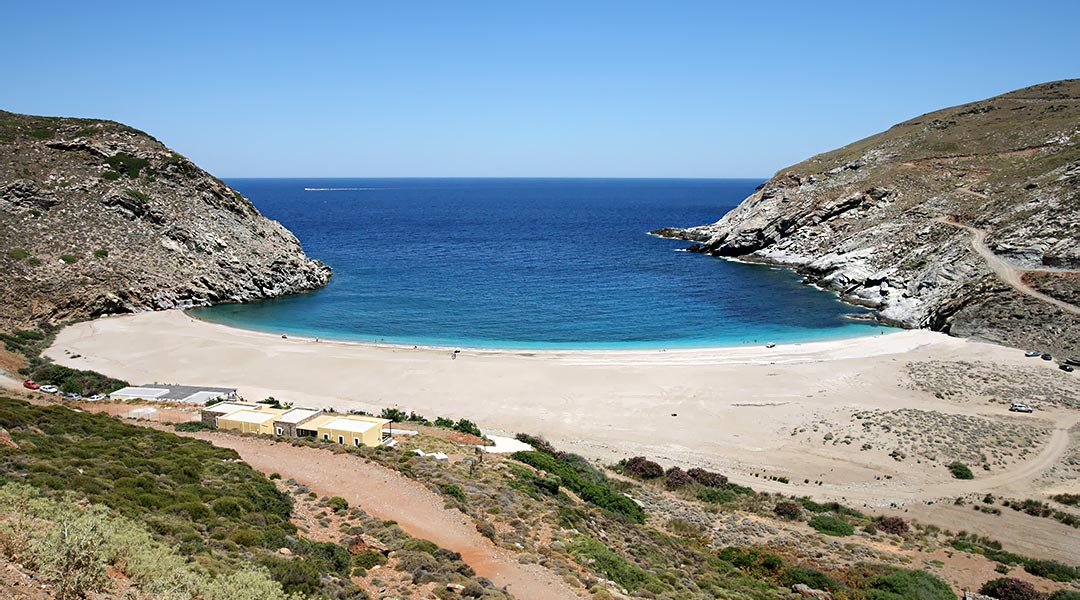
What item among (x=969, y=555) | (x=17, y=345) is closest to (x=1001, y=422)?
(x=969, y=555)

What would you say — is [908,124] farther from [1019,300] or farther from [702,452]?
[702,452]

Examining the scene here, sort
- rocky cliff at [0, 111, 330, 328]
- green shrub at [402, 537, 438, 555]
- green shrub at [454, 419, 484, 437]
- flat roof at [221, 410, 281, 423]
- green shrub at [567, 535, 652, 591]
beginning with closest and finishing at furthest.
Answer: green shrub at [402, 537, 438, 555]
green shrub at [567, 535, 652, 591]
flat roof at [221, 410, 281, 423]
green shrub at [454, 419, 484, 437]
rocky cliff at [0, 111, 330, 328]

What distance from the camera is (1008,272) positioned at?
60.1 metres

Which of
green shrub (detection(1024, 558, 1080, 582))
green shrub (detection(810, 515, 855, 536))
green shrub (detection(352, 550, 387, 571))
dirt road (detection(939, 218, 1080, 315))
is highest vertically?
dirt road (detection(939, 218, 1080, 315))

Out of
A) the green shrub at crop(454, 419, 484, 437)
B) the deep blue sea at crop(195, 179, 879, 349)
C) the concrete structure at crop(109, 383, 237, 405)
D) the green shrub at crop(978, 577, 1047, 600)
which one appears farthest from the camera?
the deep blue sea at crop(195, 179, 879, 349)

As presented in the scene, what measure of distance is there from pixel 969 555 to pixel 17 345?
59.8 metres

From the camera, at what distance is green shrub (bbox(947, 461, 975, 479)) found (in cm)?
3052

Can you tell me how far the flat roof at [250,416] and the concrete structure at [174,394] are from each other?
7239 millimetres

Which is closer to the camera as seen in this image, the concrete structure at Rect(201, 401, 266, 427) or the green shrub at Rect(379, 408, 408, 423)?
the concrete structure at Rect(201, 401, 266, 427)

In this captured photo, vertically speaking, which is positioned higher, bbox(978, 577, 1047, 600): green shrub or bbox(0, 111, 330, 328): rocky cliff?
bbox(0, 111, 330, 328): rocky cliff

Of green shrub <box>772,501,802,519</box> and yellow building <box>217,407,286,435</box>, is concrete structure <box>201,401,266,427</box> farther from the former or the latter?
green shrub <box>772,501,802,519</box>

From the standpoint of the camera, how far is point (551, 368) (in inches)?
1893

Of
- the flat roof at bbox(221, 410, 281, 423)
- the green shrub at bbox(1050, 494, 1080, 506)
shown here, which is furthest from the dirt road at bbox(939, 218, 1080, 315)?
the flat roof at bbox(221, 410, 281, 423)

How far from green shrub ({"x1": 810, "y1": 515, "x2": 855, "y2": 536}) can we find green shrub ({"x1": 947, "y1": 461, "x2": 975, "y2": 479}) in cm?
937
